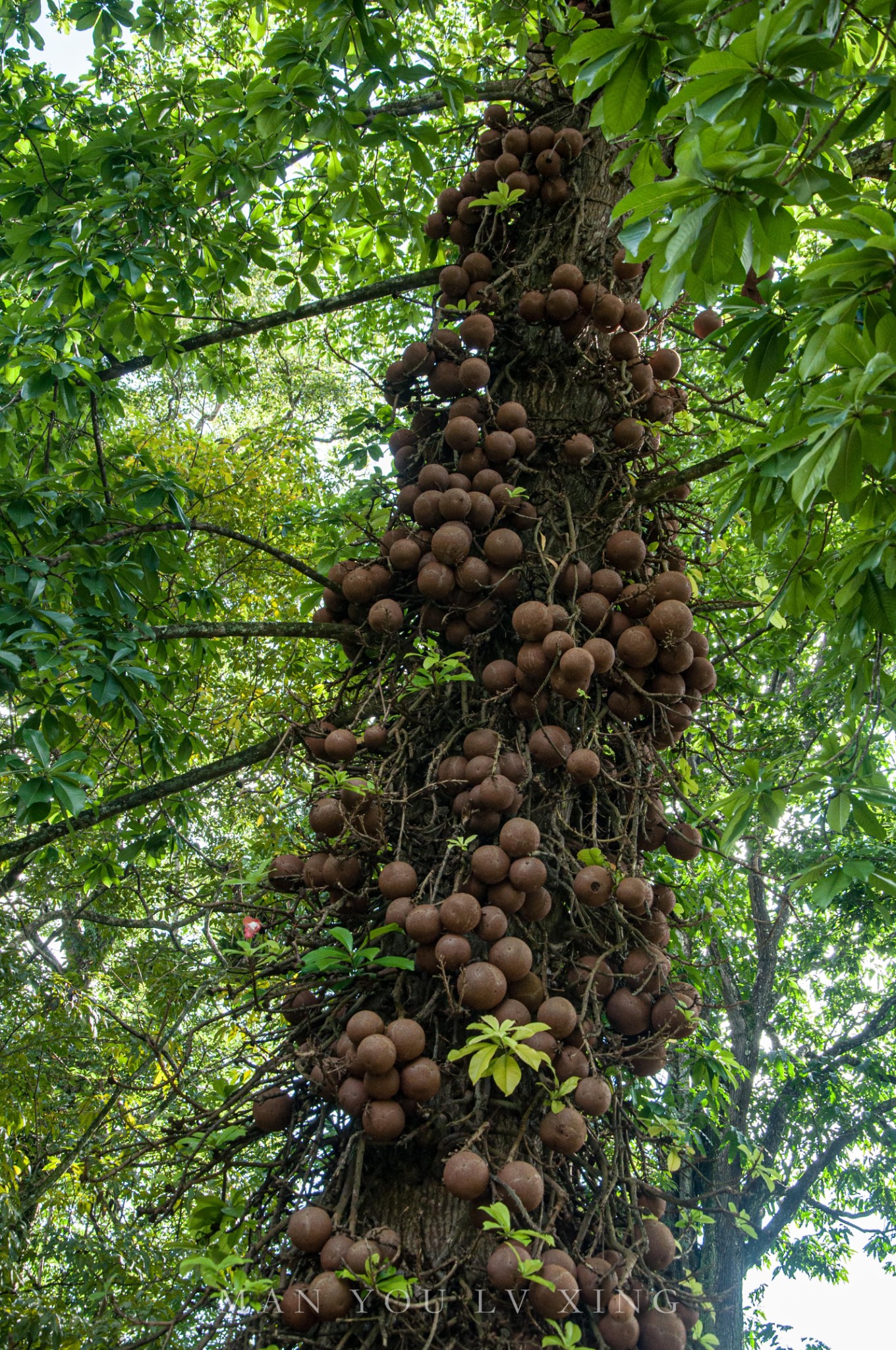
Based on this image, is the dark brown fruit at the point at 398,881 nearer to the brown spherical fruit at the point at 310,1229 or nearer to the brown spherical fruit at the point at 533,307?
the brown spherical fruit at the point at 310,1229

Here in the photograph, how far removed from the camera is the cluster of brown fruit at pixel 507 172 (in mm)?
2379

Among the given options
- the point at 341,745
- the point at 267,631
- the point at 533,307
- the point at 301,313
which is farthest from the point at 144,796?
the point at 533,307

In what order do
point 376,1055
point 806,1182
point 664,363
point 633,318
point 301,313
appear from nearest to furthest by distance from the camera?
1. point 376,1055
2. point 633,318
3. point 664,363
4. point 301,313
5. point 806,1182

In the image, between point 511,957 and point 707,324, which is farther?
point 707,324

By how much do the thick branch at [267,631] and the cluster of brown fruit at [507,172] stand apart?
117cm

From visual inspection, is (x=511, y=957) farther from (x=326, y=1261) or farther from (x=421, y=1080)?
(x=326, y=1261)

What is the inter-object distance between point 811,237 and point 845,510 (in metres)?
3.97

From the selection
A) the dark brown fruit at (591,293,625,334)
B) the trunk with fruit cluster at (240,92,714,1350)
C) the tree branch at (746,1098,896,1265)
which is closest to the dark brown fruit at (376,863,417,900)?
the trunk with fruit cluster at (240,92,714,1350)

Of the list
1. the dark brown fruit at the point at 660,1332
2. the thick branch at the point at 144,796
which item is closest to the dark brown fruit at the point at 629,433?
the thick branch at the point at 144,796

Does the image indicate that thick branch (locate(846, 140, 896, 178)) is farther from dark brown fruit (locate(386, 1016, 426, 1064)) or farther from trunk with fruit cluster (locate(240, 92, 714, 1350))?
dark brown fruit (locate(386, 1016, 426, 1064))

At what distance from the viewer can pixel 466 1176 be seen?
1380mm

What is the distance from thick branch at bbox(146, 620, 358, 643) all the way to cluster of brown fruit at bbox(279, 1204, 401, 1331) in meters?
1.19

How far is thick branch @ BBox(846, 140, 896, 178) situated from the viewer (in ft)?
6.75

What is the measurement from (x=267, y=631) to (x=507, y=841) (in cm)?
96
